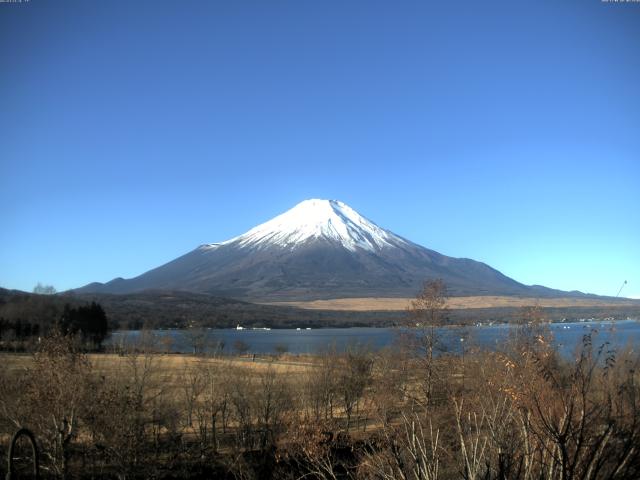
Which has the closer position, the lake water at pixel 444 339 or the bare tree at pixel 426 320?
the lake water at pixel 444 339

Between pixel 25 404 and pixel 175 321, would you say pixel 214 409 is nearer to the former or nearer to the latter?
pixel 25 404

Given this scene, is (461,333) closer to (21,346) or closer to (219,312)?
(21,346)

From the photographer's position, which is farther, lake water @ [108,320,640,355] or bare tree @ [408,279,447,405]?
bare tree @ [408,279,447,405]

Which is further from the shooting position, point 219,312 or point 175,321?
point 219,312

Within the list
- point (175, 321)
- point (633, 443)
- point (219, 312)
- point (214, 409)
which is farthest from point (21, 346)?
point (219, 312)

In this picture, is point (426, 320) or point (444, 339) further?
point (444, 339)

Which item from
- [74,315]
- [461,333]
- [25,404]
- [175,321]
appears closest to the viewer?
[25,404]

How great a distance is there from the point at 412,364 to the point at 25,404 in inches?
655

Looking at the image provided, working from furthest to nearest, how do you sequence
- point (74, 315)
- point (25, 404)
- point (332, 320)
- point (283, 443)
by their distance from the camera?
point (332, 320) < point (74, 315) < point (283, 443) < point (25, 404)

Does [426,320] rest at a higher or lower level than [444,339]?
higher

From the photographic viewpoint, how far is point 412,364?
27312 mm

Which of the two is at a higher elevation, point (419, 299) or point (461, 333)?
point (419, 299)

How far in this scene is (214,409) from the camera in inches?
1069

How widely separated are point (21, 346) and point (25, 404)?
51476 millimetres
